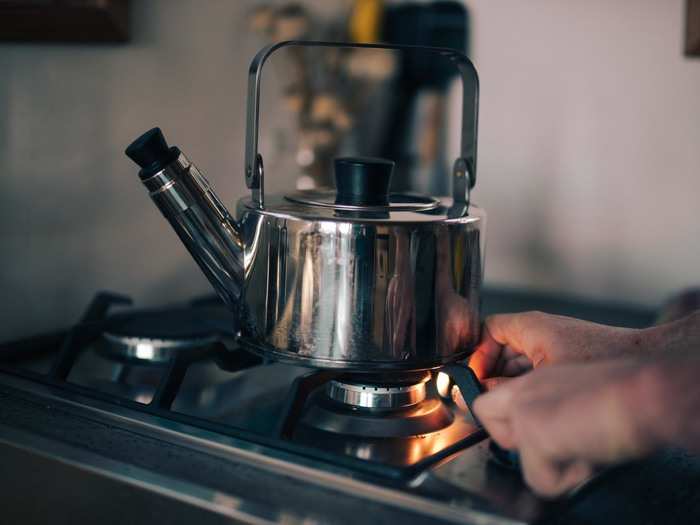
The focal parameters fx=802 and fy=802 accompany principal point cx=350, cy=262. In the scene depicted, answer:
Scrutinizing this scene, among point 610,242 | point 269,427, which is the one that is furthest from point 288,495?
point 610,242

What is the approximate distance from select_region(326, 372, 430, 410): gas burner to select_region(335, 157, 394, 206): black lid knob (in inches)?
5.8

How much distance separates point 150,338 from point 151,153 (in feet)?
0.76

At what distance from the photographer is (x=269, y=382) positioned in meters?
0.80

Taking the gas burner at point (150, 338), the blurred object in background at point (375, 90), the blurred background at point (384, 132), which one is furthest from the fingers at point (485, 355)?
the blurred object in background at point (375, 90)

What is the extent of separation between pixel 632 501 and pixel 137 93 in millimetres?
760

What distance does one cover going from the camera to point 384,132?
1.42 m

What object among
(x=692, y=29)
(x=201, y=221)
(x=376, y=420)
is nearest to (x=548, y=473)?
(x=376, y=420)

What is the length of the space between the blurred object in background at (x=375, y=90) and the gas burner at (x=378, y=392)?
697mm

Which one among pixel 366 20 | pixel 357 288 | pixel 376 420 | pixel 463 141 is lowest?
pixel 376 420

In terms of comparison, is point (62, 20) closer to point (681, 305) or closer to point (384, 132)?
point (384, 132)

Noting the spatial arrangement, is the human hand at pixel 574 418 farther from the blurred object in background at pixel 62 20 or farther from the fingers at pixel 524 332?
the blurred object in background at pixel 62 20

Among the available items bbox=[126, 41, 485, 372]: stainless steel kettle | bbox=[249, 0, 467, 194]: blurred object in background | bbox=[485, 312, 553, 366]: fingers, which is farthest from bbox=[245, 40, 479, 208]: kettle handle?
bbox=[249, 0, 467, 194]: blurred object in background

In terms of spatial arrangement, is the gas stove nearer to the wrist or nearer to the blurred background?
the wrist

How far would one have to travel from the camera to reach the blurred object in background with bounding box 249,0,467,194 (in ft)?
4.23
